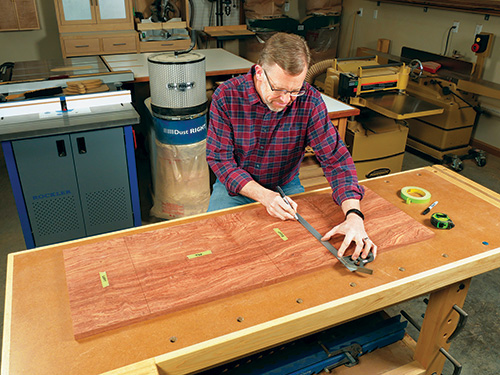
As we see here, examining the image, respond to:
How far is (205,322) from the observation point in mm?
972

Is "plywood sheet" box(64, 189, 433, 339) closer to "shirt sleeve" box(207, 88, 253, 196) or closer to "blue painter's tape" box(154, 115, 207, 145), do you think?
"shirt sleeve" box(207, 88, 253, 196)

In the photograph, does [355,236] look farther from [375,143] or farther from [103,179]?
[375,143]

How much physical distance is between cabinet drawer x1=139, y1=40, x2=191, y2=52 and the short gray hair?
11.9 ft

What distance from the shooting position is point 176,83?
253 centimetres

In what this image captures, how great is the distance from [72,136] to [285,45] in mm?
1440

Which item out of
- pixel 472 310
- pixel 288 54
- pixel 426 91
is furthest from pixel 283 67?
pixel 426 91

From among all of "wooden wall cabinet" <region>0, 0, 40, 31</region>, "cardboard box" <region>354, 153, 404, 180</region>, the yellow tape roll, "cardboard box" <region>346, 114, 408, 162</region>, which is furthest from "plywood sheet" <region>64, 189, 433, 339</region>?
"wooden wall cabinet" <region>0, 0, 40, 31</region>

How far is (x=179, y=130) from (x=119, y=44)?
242 centimetres

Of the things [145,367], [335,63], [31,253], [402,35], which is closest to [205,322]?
[145,367]

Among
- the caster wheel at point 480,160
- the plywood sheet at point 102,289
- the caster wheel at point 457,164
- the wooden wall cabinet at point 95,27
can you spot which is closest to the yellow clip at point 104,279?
the plywood sheet at point 102,289

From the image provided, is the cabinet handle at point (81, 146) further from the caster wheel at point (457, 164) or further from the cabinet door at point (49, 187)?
the caster wheel at point (457, 164)

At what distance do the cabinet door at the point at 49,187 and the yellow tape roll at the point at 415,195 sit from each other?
1.74m

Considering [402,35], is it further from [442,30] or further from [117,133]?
[117,133]

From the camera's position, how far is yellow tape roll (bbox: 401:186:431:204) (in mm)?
1501
